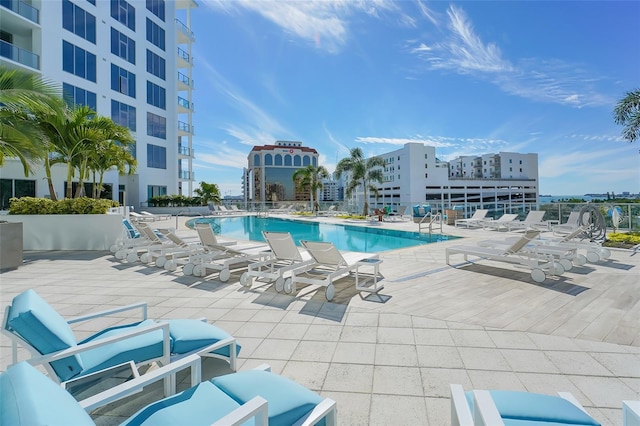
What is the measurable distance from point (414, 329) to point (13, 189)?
2112 centimetres

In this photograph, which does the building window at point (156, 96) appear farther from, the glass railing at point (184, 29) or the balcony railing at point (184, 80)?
the glass railing at point (184, 29)

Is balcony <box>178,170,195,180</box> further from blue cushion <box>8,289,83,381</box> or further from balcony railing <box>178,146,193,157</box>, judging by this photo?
blue cushion <box>8,289,83,381</box>

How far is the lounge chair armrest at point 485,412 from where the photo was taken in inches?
50.9

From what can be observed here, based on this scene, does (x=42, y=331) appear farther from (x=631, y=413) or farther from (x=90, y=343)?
(x=631, y=413)

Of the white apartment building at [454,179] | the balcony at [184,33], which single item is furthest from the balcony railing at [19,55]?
the white apartment building at [454,179]

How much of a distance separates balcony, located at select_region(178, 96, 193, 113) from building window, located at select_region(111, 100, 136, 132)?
231 inches

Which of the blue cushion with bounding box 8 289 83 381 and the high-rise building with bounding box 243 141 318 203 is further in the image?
the high-rise building with bounding box 243 141 318 203

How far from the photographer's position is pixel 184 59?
2925 cm

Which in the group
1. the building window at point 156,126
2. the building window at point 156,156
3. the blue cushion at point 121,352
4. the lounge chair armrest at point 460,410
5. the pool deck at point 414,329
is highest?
the building window at point 156,126

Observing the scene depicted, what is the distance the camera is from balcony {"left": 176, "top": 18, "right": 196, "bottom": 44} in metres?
28.5

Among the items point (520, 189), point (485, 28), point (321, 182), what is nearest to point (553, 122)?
point (321, 182)

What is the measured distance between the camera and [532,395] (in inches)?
65.8

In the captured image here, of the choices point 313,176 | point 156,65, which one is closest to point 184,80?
point 156,65

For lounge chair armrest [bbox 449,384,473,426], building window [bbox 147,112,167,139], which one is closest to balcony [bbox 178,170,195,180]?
building window [bbox 147,112,167,139]
